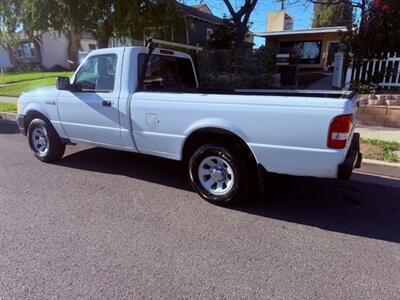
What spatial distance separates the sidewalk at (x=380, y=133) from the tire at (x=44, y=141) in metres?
5.82

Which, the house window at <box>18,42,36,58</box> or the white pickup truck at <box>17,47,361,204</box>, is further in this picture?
the house window at <box>18,42,36,58</box>

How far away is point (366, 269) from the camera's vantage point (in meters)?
2.91

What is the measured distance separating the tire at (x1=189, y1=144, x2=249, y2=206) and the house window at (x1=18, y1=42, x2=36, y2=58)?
3857 cm

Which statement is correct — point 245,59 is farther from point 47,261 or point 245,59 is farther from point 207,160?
point 47,261

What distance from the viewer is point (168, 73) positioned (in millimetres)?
5246

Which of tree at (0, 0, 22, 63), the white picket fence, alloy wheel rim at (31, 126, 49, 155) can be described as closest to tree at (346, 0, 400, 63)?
the white picket fence

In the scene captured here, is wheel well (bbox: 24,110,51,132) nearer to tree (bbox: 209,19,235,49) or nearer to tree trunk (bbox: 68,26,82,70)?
tree trunk (bbox: 68,26,82,70)

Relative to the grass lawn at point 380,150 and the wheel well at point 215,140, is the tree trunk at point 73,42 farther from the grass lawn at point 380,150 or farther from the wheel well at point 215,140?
the grass lawn at point 380,150

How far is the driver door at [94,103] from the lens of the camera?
4676 mm

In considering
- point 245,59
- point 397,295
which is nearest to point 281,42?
point 245,59

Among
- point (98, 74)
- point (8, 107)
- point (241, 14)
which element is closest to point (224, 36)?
point (241, 14)

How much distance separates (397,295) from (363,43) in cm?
775

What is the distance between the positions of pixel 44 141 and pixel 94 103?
157 centimetres

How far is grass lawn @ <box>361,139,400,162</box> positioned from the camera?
5602mm
